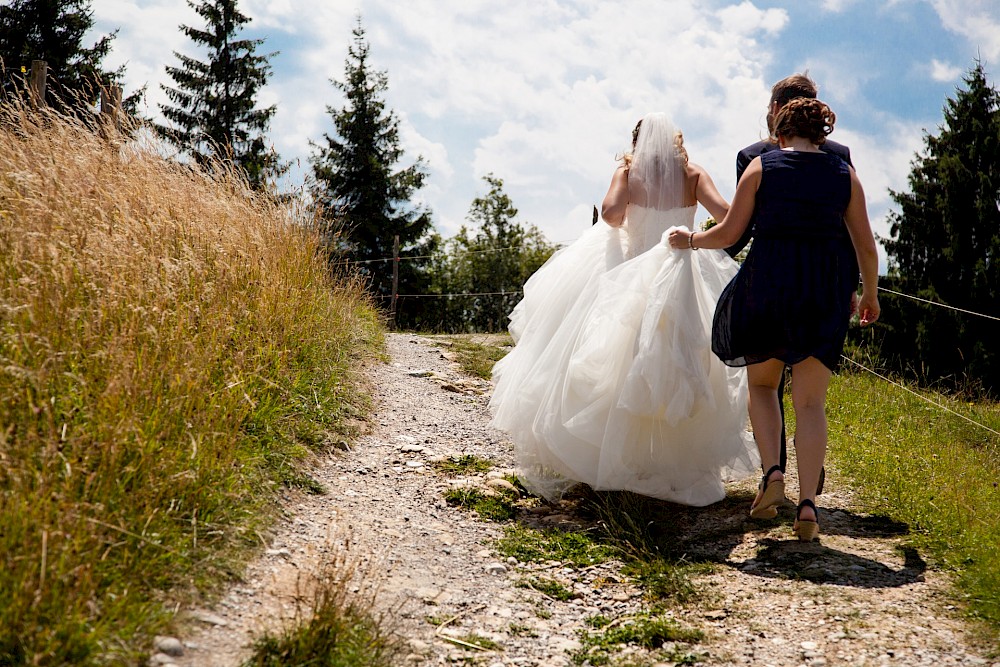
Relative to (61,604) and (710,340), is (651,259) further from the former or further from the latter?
(61,604)

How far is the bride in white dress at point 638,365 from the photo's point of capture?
441 centimetres

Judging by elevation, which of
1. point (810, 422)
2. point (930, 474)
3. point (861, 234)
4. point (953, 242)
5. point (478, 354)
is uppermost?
point (953, 242)

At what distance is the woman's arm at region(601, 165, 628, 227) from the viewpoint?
498cm

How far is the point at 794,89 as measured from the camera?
431 cm

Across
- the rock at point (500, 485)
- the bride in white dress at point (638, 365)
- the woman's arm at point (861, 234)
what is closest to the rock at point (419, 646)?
the bride in white dress at point (638, 365)

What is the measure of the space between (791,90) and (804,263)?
1.04m

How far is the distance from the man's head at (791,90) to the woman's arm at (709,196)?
0.55 meters

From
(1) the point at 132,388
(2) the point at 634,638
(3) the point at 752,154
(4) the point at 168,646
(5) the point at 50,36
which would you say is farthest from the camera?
(5) the point at 50,36

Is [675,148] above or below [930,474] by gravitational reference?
above

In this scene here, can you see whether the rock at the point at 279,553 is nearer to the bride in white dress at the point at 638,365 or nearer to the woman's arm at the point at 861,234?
the bride in white dress at the point at 638,365

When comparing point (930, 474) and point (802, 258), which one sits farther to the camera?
point (930, 474)

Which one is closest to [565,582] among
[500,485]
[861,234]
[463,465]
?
[500,485]

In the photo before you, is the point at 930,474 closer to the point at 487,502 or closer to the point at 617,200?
the point at 617,200

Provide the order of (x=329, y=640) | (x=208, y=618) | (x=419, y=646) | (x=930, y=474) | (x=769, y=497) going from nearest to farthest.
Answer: (x=329, y=640) < (x=208, y=618) < (x=419, y=646) < (x=769, y=497) < (x=930, y=474)
